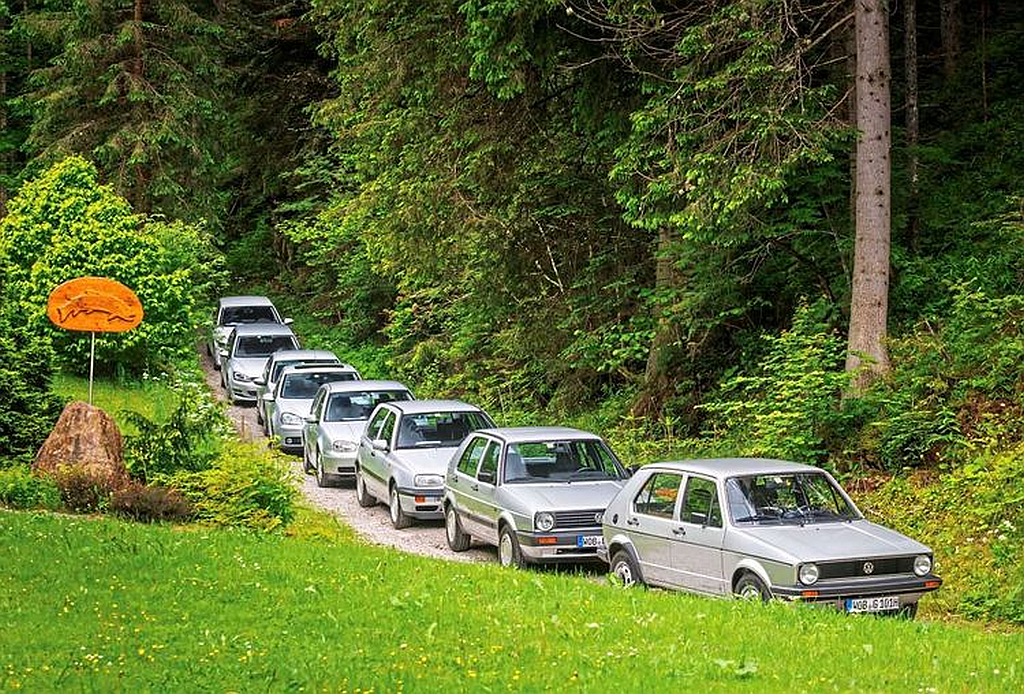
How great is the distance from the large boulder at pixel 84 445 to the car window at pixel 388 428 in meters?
3.85

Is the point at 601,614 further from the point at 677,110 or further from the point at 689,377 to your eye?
the point at 689,377

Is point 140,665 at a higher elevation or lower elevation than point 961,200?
lower

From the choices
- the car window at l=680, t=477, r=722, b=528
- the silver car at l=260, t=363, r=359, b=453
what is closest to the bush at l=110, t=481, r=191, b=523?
the car window at l=680, t=477, r=722, b=528

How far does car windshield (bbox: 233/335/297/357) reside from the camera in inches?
1410

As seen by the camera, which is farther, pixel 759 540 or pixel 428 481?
pixel 428 481

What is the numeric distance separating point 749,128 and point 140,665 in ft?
38.6

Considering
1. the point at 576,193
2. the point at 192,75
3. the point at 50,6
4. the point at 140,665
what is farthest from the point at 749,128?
the point at 50,6

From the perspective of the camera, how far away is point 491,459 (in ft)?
54.7

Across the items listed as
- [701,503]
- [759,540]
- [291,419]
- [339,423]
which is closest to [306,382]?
[291,419]

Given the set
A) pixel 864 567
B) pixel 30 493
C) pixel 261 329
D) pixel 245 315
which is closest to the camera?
pixel 864 567

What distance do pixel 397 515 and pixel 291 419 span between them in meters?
8.38

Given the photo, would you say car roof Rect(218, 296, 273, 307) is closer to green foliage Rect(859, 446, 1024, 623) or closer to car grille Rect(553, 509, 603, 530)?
car grille Rect(553, 509, 603, 530)

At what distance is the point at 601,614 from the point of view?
10.1m

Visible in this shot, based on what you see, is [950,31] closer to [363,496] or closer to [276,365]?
[363,496]
